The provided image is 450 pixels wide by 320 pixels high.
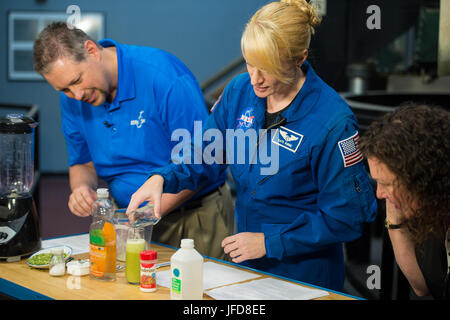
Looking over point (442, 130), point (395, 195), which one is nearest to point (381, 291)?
point (395, 195)

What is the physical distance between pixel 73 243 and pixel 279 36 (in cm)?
117

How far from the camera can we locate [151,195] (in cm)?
192

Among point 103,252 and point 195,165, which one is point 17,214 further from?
point 195,165

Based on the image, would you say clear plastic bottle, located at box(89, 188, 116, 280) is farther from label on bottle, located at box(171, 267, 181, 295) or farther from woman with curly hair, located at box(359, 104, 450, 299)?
woman with curly hair, located at box(359, 104, 450, 299)

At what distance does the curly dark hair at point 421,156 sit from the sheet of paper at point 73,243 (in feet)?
3.77

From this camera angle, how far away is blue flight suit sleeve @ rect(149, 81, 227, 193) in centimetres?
204

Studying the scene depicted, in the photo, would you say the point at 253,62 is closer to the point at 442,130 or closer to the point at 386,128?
the point at 386,128

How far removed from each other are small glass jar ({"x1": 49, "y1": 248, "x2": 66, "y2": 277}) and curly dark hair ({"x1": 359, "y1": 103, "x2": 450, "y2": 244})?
102 centimetres

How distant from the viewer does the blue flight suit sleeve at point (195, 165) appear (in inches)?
80.4

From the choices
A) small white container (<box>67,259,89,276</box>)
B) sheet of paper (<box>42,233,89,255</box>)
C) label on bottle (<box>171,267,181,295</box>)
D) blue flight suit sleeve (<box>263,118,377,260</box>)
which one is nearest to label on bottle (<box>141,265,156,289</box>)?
label on bottle (<box>171,267,181,295</box>)

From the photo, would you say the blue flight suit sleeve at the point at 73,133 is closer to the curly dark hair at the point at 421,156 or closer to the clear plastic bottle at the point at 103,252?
the clear plastic bottle at the point at 103,252

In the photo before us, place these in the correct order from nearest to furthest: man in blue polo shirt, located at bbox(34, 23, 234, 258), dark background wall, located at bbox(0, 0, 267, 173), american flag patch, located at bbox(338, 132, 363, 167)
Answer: american flag patch, located at bbox(338, 132, 363, 167) → man in blue polo shirt, located at bbox(34, 23, 234, 258) → dark background wall, located at bbox(0, 0, 267, 173)

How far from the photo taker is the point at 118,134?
2336mm

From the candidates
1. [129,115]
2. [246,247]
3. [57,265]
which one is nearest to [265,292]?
[246,247]
